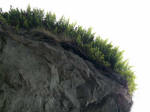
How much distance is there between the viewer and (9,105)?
3.42 metres

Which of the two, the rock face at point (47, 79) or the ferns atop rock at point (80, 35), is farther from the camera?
the ferns atop rock at point (80, 35)

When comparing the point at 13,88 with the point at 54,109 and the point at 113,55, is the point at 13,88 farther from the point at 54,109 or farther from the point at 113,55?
the point at 113,55

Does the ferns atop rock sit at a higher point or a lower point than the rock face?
higher

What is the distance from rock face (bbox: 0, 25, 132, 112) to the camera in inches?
142

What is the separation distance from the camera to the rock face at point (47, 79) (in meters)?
3.61

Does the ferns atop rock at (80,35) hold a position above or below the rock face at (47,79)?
above

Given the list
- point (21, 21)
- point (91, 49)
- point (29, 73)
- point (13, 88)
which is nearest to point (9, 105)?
point (13, 88)

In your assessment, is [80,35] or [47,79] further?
[80,35]

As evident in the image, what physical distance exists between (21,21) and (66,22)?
1192 mm

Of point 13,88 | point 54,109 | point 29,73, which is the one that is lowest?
point 54,109

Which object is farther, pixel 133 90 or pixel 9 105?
pixel 133 90

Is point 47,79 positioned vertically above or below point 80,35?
below

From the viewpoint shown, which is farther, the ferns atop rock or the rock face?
the ferns atop rock

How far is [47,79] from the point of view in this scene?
3.85 m
